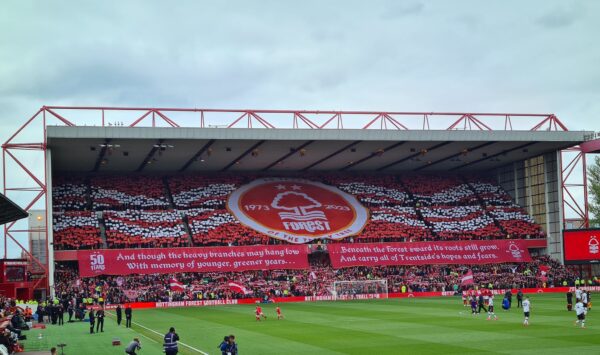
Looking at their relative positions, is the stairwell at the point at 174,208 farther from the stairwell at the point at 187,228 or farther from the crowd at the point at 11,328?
the crowd at the point at 11,328

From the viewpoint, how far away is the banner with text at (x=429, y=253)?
72312 millimetres

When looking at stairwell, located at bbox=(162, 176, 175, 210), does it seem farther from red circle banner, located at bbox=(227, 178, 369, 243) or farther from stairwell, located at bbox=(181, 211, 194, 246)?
red circle banner, located at bbox=(227, 178, 369, 243)

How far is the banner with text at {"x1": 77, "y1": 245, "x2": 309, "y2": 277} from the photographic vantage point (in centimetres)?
6550

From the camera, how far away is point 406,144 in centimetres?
7212

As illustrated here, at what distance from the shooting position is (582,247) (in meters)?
68.9

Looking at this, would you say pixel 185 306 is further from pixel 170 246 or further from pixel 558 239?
pixel 558 239

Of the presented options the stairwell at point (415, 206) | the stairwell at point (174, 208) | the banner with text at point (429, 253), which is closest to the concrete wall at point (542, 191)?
the banner with text at point (429, 253)

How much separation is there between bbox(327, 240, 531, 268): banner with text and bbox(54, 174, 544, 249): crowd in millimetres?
2013

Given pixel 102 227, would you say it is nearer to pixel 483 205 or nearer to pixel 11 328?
pixel 11 328

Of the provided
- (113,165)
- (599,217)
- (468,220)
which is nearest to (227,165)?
(113,165)

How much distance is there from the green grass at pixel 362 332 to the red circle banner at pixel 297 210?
73.3 feet

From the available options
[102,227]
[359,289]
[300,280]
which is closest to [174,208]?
[102,227]

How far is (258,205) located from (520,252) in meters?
26.4

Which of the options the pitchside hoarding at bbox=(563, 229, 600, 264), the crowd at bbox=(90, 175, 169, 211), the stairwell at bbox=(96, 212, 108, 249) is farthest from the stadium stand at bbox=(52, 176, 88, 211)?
the pitchside hoarding at bbox=(563, 229, 600, 264)
